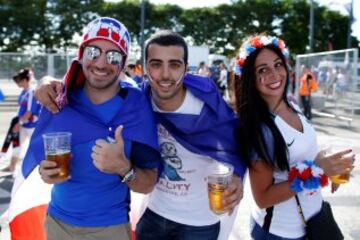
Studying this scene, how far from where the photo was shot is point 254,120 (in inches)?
99.7

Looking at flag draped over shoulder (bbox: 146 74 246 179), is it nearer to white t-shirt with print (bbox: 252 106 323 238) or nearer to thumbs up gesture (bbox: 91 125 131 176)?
white t-shirt with print (bbox: 252 106 323 238)

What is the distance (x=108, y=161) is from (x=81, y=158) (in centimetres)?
27

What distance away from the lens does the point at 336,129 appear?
13.0 metres

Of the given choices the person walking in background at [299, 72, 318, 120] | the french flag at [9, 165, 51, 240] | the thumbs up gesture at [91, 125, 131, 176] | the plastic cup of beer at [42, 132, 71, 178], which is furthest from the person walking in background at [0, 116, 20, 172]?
the person walking in background at [299, 72, 318, 120]

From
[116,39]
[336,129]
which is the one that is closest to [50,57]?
[336,129]

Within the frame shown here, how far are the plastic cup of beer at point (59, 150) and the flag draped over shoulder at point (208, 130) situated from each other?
0.61 meters

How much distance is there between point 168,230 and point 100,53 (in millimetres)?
1111

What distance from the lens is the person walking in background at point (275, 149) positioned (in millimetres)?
2430

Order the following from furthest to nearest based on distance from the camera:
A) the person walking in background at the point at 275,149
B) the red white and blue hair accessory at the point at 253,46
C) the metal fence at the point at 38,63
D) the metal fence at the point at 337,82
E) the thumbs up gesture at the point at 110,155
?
the metal fence at the point at 38,63, the metal fence at the point at 337,82, the red white and blue hair accessory at the point at 253,46, the person walking in background at the point at 275,149, the thumbs up gesture at the point at 110,155

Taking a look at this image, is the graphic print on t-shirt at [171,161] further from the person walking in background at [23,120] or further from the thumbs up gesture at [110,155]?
the person walking in background at [23,120]

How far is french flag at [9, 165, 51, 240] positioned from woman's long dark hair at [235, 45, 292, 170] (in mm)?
1505

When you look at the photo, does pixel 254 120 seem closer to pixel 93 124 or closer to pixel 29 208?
pixel 93 124

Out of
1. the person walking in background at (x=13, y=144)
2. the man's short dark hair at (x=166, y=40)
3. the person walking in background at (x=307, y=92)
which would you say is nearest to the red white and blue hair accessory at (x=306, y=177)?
the man's short dark hair at (x=166, y=40)

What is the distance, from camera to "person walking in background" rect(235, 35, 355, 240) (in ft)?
7.97
